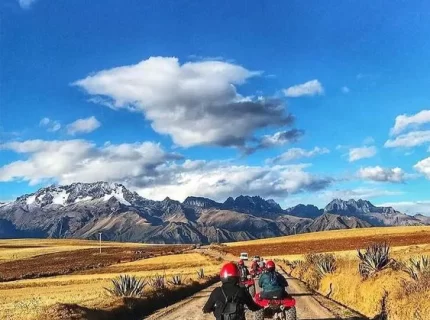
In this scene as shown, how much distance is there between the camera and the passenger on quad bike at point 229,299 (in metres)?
9.54

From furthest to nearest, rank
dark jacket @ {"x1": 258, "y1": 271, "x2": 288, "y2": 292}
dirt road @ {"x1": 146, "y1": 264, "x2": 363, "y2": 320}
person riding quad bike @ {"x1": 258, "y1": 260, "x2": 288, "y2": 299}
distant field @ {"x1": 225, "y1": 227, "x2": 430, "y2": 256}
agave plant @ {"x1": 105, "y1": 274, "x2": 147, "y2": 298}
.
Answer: distant field @ {"x1": 225, "y1": 227, "x2": 430, "y2": 256}
agave plant @ {"x1": 105, "y1": 274, "x2": 147, "y2": 298}
dirt road @ {"x1": 146, "y1": 264, "x2": 363, "y2": 320}
dark jacket @ {"x1": 258, "y1": 271, "x2": 288, "y2": 292}
person riding quad bike @ {"x1": 258, "y1": 260, "x2": 288, "y2": 299}

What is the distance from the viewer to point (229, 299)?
9.58 m

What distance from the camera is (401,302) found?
1708 centimetres

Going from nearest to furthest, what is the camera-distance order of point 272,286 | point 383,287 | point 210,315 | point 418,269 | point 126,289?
1. point 272,286
2. point 418,269
3. point 383,287
4. point 210,315
5. point 126,289

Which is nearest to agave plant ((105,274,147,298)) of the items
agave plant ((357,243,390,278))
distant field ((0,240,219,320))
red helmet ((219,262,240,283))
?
distant field ((0,240,219,320))

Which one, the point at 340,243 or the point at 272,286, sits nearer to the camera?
the point at 272,286

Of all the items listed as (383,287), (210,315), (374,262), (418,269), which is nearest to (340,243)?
(374,262)

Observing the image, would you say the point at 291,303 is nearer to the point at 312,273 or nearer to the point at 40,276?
the point at 312,273

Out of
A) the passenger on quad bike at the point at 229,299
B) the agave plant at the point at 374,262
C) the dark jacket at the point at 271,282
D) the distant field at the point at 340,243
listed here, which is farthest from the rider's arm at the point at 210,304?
the distant field at the point at 340,243

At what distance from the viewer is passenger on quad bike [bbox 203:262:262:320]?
954 centimetres

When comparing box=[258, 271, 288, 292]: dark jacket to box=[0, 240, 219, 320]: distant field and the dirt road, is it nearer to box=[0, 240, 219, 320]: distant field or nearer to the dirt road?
the dirt road

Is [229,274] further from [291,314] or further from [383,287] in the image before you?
[383,287]

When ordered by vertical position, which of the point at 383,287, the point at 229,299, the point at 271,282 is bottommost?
the point at 383,287

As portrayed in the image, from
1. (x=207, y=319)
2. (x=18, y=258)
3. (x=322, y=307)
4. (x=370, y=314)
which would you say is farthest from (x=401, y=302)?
(x=18, y=258)
